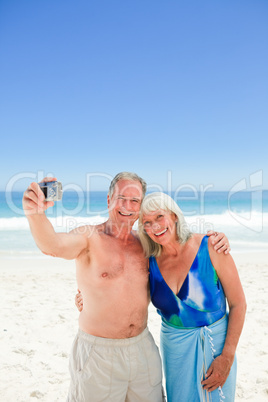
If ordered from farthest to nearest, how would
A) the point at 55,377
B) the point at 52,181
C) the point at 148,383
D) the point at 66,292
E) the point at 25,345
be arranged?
the point at 66,292, the point at 25,345, the point at 55,377, the point at 148,383, the point at 52,181

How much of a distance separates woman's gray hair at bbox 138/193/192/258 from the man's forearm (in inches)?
33.4

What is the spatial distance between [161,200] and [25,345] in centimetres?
377

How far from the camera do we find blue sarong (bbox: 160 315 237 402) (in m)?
2.38

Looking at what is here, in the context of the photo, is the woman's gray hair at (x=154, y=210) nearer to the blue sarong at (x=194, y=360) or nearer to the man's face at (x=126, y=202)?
the man's face at (x=126, y=202)

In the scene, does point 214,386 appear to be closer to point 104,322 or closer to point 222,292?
point 222,292

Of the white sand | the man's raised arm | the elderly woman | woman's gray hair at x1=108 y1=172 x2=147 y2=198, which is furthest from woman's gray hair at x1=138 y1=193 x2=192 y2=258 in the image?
the white sand

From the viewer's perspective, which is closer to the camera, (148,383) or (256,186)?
(148,383)

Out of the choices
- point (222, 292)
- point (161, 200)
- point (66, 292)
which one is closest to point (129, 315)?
point (222, 292)

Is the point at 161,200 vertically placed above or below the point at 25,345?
above

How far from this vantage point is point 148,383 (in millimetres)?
2523

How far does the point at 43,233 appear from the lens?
2084 mm

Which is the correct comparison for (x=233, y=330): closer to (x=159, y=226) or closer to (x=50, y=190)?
(x=159, y=226)

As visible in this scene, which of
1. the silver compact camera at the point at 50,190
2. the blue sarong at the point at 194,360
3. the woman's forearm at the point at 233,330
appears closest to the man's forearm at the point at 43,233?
the silver compact camera at the point at 50,190

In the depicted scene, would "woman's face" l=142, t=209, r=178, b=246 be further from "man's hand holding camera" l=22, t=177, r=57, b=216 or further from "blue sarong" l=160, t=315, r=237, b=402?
"man's hand holding camera" l=22, t=177, r=57, b=216
